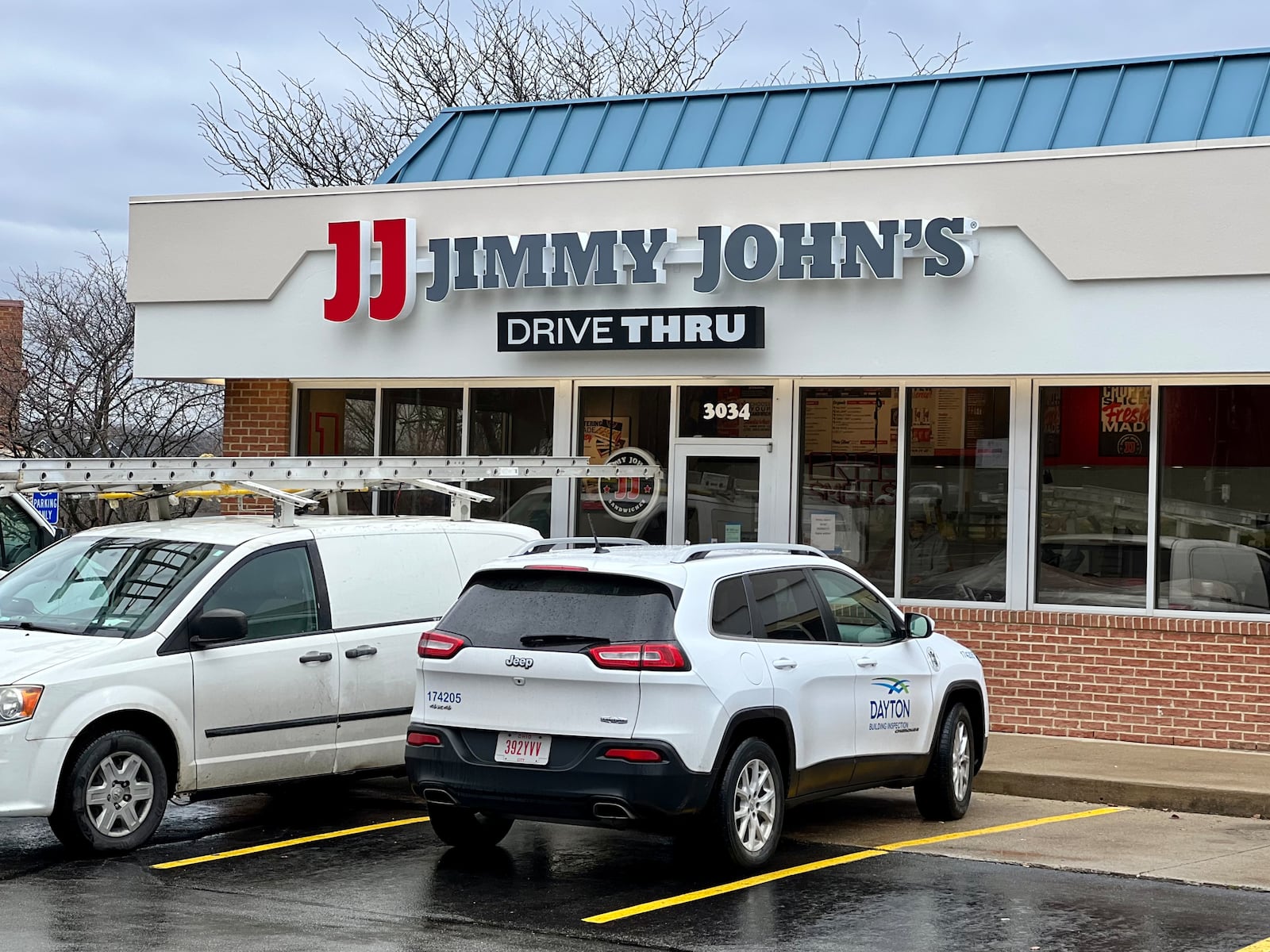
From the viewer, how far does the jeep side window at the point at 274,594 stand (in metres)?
9.58

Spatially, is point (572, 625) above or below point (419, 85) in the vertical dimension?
below

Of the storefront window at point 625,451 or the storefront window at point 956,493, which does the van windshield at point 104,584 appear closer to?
the storefront window at point 625,451

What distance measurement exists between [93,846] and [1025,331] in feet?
26.3

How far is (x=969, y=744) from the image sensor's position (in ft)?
34.5

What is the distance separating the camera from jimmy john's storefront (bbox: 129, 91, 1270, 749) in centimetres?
1273

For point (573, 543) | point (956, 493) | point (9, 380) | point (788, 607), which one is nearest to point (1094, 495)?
point (956, 493)

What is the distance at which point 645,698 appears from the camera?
805 centimetres

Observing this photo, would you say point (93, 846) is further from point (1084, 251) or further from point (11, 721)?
point (1084, 251)

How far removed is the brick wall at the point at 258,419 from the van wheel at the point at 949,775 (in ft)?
26.8

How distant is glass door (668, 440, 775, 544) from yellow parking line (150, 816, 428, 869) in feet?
17.1

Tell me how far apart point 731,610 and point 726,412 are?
6129 millimetres

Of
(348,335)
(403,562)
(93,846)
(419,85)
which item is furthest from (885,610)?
(419,85)

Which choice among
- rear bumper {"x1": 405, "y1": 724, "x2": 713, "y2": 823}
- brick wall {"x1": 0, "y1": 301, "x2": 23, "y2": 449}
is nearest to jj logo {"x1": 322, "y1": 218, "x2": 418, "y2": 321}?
rear bumper {"x1": 405, "y1": 724, "x2": 713, "y2": 823}

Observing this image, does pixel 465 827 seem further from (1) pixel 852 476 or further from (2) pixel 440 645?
(1) pixel 852 476
